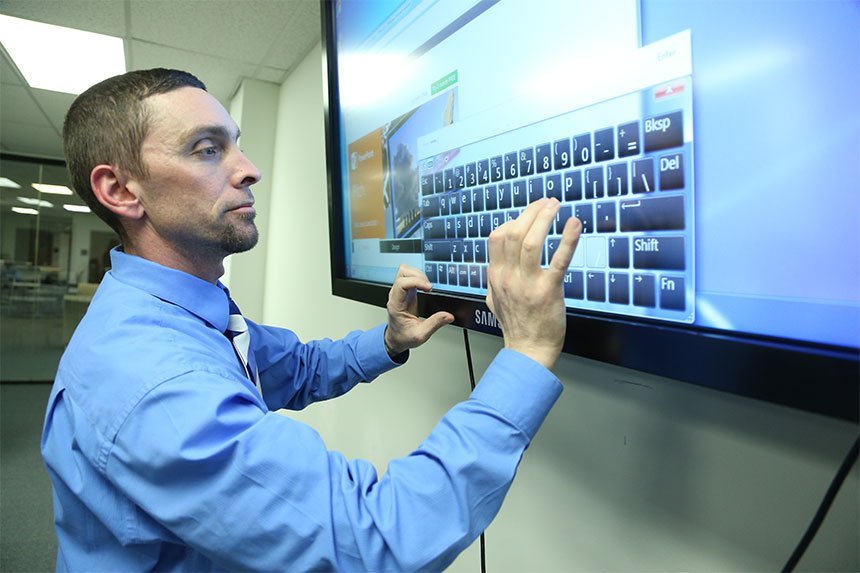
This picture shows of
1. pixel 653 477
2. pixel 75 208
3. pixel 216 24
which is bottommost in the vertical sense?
pixel 653 477

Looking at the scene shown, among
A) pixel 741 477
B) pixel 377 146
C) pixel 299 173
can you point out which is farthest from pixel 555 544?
pixel 299 173

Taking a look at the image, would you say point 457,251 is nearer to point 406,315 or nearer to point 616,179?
point 406,315

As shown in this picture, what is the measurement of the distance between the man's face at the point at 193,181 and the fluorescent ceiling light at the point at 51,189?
4.71 metres

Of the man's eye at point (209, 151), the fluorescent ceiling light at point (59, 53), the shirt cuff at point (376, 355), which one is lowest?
the shirt cuff at point (376, 355)

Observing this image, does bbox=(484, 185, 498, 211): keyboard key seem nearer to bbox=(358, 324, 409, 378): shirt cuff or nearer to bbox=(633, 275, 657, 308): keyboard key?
bbox=(633, 275, 657, 308): keyboard key

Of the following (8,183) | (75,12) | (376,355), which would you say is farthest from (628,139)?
(8,183)

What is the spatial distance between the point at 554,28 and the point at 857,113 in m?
0.34

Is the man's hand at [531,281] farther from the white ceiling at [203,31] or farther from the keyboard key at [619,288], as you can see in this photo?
the white ceiling at [203,31]

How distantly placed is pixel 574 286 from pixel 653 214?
14cm

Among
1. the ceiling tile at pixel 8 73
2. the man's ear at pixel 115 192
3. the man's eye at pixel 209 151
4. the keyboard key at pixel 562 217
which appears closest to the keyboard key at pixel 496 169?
the keyboard key at pixel 562 217

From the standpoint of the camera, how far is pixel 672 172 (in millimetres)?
485

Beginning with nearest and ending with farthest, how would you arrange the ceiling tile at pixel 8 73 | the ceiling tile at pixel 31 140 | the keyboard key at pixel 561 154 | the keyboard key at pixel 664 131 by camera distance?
the keyboard key at pixel 664 131 → the keyboard key at pixel 561 154 → the ceiling tile at pixel 8 73 → the ceiling tile at pixel 31 140

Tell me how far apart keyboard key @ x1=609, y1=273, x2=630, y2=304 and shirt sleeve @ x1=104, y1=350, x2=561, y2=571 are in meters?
0.13

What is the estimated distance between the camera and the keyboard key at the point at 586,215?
0.57 m
